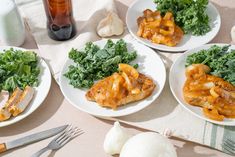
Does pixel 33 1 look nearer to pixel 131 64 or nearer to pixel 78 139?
pixel 131 64

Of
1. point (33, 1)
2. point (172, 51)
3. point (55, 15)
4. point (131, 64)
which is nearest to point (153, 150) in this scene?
point (131, 64)

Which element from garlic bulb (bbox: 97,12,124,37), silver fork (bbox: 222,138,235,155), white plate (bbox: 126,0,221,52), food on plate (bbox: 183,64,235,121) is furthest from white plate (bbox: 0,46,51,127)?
silver fork (bbox: 222,138,235,155)

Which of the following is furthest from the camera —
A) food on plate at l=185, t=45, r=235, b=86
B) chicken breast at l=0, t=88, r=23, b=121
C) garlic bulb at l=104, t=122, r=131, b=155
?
food on plate at l=185, t=45, r=235, b=86

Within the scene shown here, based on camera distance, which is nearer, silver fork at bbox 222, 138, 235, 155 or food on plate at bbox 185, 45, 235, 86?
silver fork at bbox 222, 138, 235, 155

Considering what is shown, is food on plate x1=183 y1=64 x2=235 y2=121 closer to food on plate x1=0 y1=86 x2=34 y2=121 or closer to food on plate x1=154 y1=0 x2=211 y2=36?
food on plate x1=154 y1=0 x2=211 y2=36

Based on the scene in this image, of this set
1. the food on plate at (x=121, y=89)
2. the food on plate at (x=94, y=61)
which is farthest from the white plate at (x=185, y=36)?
the food on plate at (x=121, y=89)

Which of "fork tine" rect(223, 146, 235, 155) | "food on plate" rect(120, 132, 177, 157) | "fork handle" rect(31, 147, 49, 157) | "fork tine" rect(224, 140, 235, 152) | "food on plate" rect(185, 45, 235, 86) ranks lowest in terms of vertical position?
"fork handle" rect(31, 147, 49, 157)

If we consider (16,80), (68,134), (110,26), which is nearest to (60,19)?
(110,26)
